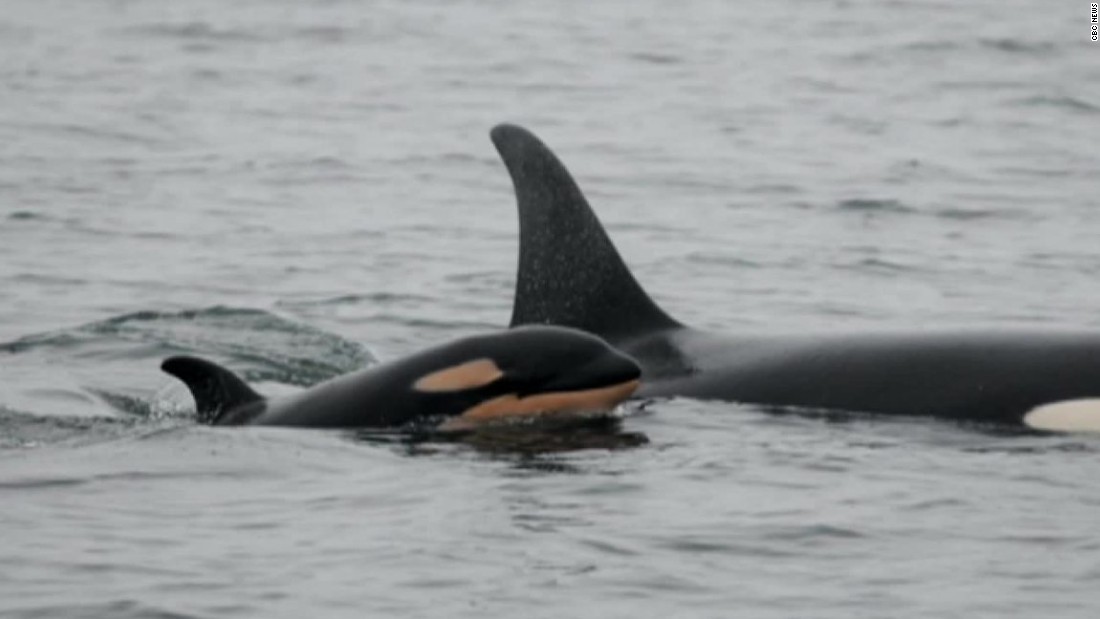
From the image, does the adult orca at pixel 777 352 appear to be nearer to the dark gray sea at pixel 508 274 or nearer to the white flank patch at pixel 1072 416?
the white flank patch at pixel 1072 416

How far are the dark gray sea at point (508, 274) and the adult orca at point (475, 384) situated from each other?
23 cm

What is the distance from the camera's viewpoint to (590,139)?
27.8m

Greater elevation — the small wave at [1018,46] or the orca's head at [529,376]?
the small wave at [1018,46]

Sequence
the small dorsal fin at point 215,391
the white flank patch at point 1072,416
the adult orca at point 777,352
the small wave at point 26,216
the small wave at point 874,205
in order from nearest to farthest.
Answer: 1. the white flank patch at point 1072,416
2. the adult orca at point 777,352
3. the small dorsal fin at point 215,391
4. the small wave at point 26,216
5. the small wave at point 874,205

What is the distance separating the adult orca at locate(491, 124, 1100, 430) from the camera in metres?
12.5

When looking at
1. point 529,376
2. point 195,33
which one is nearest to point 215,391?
point 529,376

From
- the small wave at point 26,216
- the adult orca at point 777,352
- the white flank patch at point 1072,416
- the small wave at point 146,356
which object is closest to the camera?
the white flank patch at point 1072,416

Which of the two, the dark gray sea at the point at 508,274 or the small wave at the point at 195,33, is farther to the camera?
the small wave at the point at 195,33

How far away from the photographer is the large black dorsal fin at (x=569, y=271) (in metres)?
13.5

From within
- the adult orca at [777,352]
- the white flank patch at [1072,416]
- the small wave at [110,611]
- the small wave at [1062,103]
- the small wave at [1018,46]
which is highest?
the small wave at [1018,46]

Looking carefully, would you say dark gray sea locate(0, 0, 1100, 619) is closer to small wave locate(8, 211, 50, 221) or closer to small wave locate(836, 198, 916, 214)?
small wave locate(836, 198, 916, 214)

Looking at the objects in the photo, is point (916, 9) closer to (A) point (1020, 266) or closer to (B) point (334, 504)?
(A) point (1020, 266)

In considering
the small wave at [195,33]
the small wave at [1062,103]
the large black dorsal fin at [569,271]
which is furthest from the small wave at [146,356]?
the small wave at [195,33]

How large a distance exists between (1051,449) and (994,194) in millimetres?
11851
